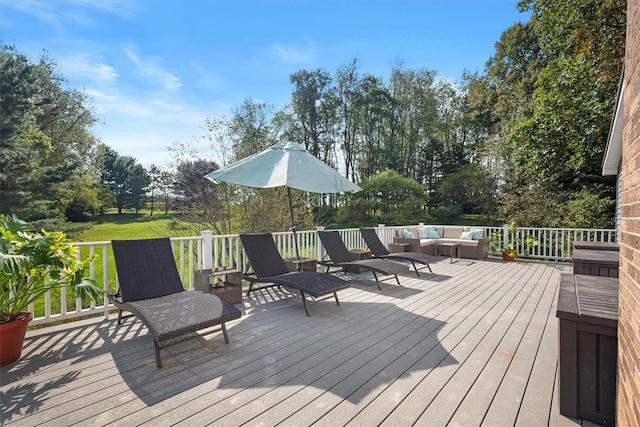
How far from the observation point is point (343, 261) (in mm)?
5934

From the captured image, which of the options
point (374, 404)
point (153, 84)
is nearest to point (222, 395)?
point (374, 404)

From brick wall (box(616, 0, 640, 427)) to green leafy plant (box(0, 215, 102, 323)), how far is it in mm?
3713

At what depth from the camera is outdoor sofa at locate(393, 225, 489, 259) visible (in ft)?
28.7

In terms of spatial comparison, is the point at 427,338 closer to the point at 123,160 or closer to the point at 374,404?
the point at 374,404

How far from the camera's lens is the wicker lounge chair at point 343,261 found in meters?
5.39

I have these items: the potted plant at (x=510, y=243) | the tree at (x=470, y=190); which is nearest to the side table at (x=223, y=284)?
the potted plant at (x=510, y=243)

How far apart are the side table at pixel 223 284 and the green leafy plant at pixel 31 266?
142 centimetres

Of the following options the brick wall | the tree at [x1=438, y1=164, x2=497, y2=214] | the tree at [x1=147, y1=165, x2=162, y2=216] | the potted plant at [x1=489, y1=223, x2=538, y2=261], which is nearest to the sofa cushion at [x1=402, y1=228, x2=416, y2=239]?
the potted plant at [x1=489, y1=223, x2=538, y2=261]

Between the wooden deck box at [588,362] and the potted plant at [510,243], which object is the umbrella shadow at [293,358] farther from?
the potted plant at [510,243]

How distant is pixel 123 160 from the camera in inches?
1248

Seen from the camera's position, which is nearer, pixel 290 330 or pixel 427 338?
pixel 427 338

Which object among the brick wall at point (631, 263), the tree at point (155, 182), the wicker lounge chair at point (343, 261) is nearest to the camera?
the brick wall at point (631, 263)

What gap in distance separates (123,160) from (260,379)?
35446mm

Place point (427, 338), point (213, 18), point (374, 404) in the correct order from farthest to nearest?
point (213, 18), point (427, 338), point (374, 404)
